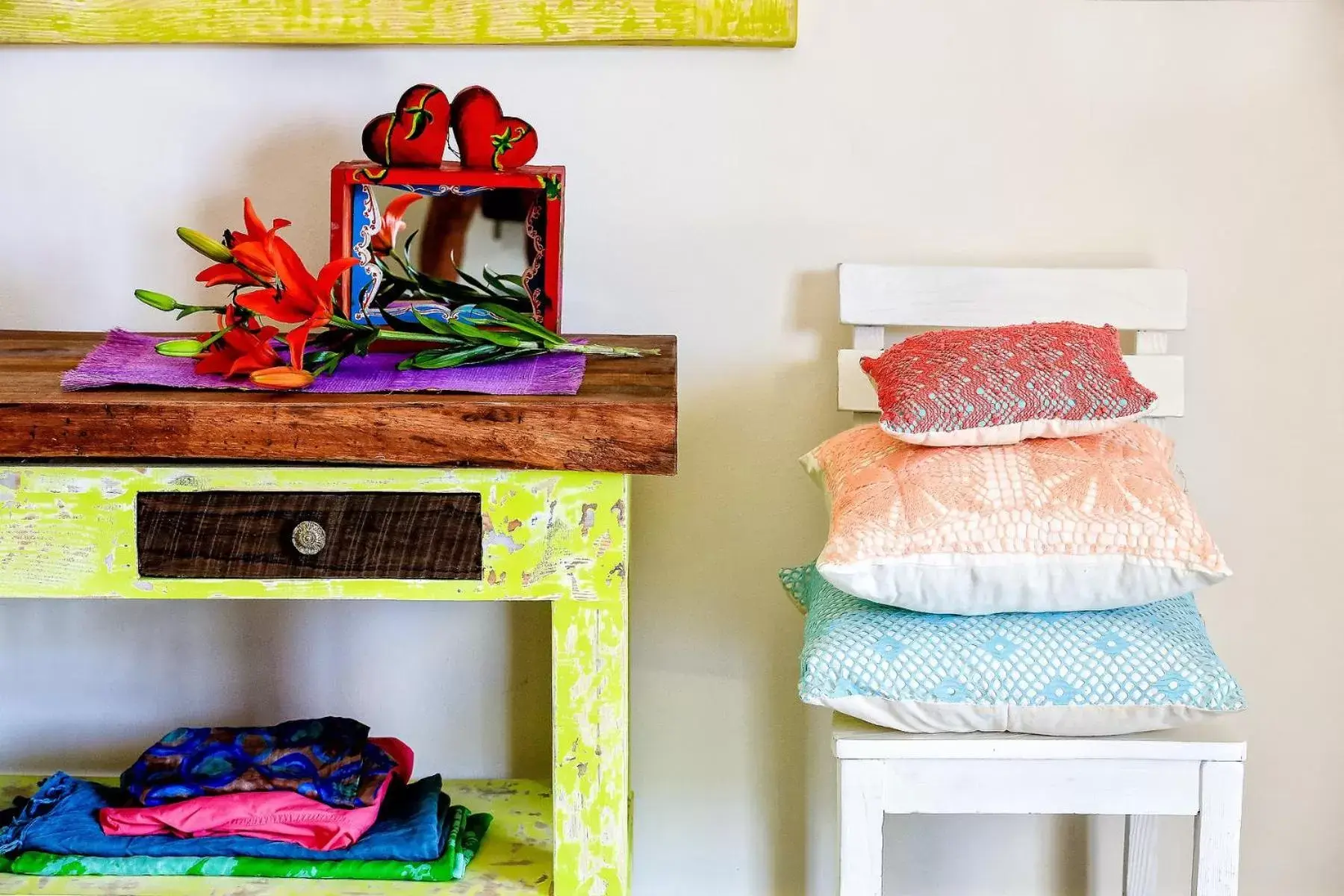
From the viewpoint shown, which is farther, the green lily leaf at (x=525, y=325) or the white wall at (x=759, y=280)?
the white wall at (x=759, y=280)

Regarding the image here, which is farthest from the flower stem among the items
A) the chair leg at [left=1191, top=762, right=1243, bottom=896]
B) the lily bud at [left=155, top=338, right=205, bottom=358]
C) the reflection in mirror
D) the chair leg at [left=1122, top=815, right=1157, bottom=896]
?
the chair leg at [left=1122, top=815, right=1157, bottom=896]

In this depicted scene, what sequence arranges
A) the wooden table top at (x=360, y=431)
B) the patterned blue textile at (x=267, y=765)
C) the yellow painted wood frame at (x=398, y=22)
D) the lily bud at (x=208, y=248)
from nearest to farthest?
the wooden table top at (x=360, y=431) → the lily bud at (x=208, y=248) → the patterned blue textile at (x=267, y=765) → the yellow painted wood frame at (x=398, y=22)

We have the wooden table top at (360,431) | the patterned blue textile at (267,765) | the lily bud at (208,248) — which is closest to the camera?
the wooden table top at (360,431)

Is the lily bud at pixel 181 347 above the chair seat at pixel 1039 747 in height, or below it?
above

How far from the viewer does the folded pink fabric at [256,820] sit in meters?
1.25

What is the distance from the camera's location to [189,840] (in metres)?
1.25

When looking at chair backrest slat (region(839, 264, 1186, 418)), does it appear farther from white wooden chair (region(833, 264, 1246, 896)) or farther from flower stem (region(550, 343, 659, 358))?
white wooden chair (region(833, 264, 1246, 896))

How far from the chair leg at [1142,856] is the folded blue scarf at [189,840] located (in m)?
0.82

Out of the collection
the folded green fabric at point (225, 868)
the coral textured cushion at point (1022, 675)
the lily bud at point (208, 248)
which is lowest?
the folded green fabric at point (225, 868)

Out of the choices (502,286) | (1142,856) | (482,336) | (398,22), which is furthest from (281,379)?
(1142,856)

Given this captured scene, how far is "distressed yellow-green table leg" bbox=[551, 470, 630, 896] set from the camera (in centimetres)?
111

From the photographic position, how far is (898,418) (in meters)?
1.14

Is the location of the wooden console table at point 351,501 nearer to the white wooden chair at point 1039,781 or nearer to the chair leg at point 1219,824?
the white wooden chair at point 1039,781

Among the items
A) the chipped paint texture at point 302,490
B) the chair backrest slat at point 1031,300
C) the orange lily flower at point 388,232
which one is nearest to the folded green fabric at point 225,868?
the chipped paint texture at point 302,490
